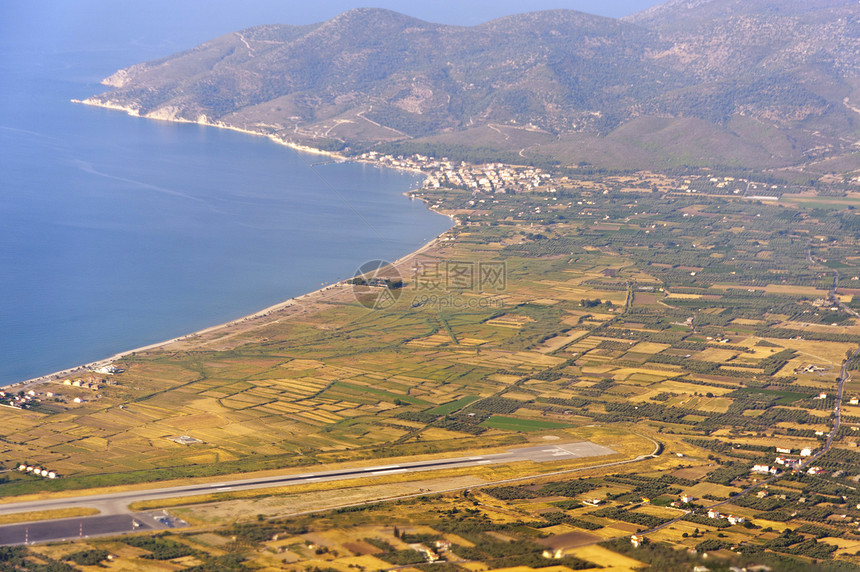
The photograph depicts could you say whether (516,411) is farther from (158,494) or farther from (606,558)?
(158,494)

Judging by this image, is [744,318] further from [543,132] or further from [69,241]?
[543,132]

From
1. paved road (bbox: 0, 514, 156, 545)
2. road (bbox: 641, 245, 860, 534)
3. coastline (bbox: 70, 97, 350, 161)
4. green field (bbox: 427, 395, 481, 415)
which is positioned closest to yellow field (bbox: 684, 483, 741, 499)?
road (bbox: 641, 245, 860, 534)

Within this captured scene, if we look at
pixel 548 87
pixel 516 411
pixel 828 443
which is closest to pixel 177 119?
pixel 548 87

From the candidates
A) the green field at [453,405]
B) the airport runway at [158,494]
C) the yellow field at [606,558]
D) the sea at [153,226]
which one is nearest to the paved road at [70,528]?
the airport runway at [158,494]

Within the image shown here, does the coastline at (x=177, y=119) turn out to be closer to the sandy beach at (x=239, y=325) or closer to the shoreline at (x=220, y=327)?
the shoreline at (x=220, y=327)

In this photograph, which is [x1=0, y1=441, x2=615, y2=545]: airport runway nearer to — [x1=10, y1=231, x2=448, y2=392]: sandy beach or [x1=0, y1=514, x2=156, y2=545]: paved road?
[x1=0, y1=514, x2=156, y2=545]: paved road

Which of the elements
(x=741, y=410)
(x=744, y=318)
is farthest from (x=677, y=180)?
(x=741, y=410)
